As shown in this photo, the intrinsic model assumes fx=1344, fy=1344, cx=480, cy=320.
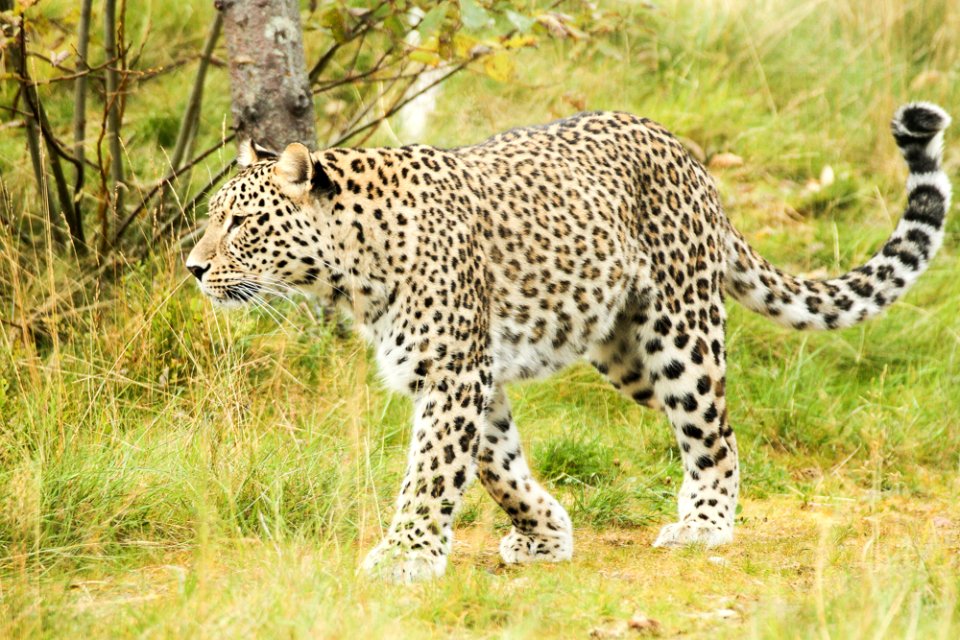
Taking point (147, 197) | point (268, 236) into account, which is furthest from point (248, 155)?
point (147, 197)

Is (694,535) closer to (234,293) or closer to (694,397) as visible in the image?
(694,397)

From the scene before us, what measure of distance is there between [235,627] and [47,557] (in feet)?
3.92

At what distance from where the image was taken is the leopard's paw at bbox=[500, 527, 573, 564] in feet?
19.1

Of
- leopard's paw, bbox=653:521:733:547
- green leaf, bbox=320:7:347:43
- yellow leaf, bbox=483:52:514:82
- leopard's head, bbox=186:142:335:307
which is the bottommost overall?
leopard's paw, bbox=653:521:733:547

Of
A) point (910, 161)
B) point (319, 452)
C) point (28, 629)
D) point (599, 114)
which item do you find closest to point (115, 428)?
point (319, 452)

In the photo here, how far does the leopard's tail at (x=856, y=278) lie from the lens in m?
6.57

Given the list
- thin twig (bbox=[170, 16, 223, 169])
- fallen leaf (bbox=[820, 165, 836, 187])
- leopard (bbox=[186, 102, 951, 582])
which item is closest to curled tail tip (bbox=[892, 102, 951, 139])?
leopard (bbox=[186, 102, 951, 582])

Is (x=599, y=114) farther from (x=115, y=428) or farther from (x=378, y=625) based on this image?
(x=378, y=625)

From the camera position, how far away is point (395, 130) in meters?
9.98

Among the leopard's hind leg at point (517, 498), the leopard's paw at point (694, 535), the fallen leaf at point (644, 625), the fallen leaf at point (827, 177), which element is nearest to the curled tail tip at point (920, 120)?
the leopard's paw at point (694, 535)

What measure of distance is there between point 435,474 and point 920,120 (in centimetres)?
291

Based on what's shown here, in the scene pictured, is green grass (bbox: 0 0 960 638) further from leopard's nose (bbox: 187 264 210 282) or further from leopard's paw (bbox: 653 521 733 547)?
leopard's nose (bbox: 187 264 210 282)

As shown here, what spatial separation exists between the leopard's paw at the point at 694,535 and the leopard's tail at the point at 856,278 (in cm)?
120

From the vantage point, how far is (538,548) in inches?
230
